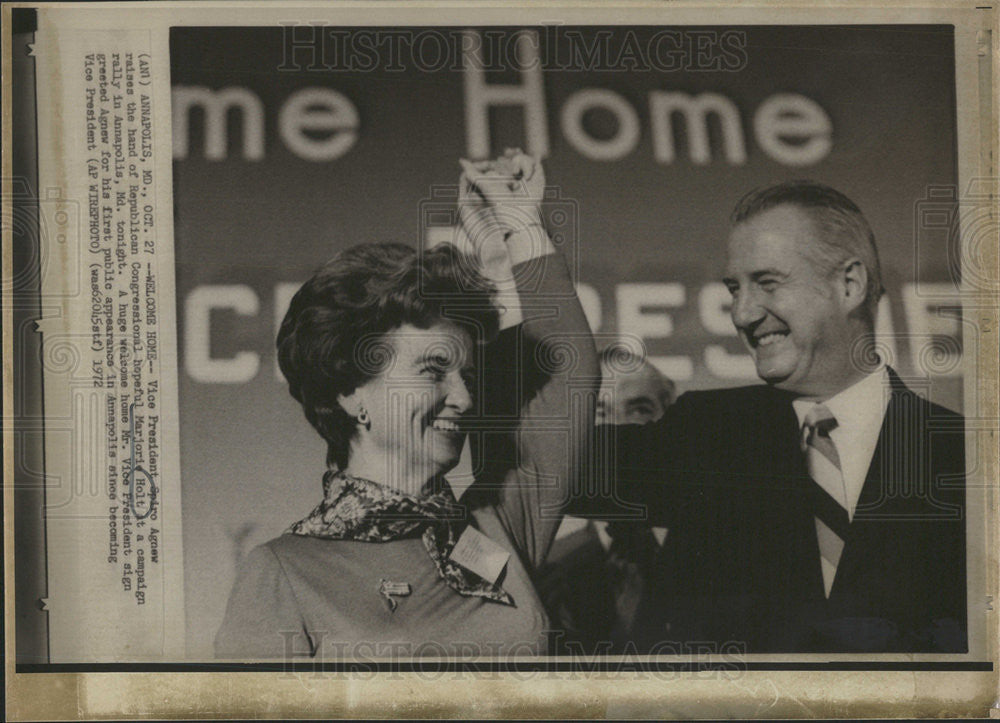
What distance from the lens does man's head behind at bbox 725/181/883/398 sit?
110 centimetres

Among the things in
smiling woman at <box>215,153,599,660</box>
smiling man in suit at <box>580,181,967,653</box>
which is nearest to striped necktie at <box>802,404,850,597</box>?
smiling man in suit at <box>580,181,967,653</box>

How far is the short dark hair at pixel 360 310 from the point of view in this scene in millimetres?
1088

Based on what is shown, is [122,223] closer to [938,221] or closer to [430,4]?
[430,4]

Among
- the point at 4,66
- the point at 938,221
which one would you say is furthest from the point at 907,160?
the point at 4,66

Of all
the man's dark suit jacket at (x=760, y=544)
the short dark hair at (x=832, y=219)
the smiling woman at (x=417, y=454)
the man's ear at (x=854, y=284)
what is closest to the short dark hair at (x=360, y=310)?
the smiling woman at (x=417, y=454)

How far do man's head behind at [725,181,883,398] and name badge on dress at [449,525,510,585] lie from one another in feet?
1.54

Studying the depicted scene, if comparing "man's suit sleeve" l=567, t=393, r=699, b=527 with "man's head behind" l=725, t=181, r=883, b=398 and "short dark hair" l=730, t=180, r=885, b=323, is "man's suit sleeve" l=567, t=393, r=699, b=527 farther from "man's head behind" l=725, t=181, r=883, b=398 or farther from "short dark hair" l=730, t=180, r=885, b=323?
"short dark hair" l=730, t=180, r=885, b=323

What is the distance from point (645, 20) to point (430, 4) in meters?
0.32

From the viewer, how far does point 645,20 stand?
3.66 ft

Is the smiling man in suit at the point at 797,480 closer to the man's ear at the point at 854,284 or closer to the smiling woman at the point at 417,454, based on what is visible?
the man's ear at the point at 854,284

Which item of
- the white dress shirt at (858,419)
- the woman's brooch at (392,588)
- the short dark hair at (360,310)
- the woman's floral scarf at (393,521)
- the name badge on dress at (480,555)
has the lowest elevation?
the woman's brooch at (392,588)

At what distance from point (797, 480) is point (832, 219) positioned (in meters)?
0.39

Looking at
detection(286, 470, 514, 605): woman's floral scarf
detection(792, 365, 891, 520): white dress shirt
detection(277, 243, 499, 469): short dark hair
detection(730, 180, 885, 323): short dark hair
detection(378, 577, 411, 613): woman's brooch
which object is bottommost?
detection(378, 577, 411, 613): woman's brooch

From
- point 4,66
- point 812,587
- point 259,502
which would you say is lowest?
point 812,587
